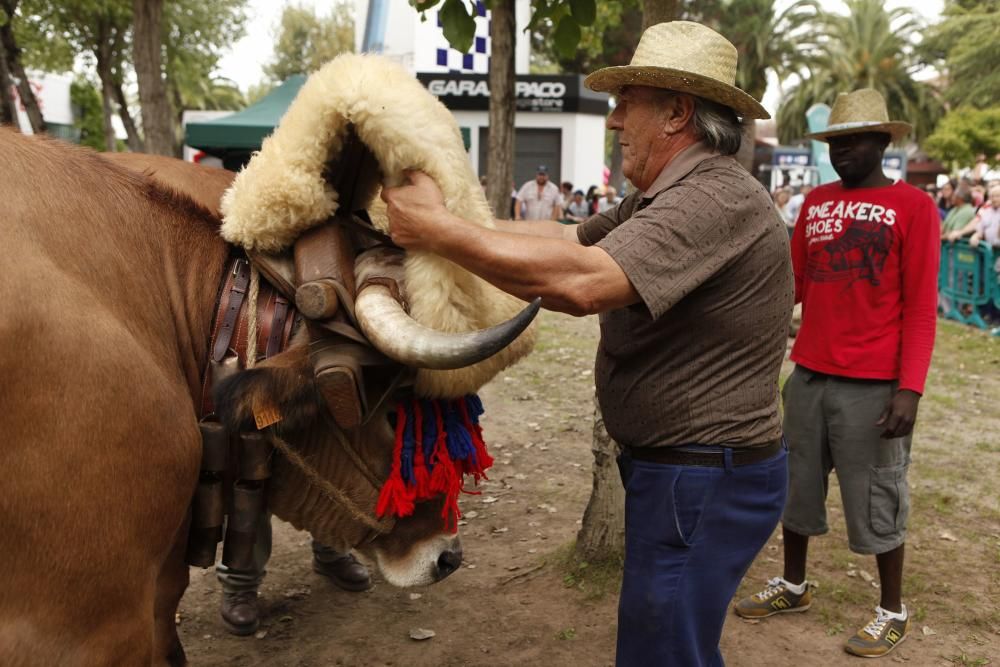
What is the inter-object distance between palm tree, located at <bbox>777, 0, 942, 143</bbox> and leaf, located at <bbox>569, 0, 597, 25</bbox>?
1555 inches

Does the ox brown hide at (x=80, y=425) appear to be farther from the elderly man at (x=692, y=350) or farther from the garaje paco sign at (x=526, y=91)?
the garaje paco sign at (x=526, y=91)

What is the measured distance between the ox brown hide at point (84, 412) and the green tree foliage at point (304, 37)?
46.3 metres

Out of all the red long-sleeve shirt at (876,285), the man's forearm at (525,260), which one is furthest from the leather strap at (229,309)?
the red long-sleeve shirt at (876,285)

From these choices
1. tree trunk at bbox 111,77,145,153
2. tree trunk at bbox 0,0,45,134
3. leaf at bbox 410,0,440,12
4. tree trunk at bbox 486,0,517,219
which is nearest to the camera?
leaf at bbox 410,0,440,12

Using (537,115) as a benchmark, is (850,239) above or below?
below

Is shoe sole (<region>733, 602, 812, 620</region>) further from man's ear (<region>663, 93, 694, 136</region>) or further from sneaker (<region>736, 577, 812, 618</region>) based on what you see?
man's ear (<region>663, 93, 694, 136</region>)

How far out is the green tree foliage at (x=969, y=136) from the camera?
1137 inches

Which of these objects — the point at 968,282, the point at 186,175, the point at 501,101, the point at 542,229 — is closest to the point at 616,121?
the point at 542,229

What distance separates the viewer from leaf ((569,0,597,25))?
3.55 metres

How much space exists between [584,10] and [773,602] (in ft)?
8.97

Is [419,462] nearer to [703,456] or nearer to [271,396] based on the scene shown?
[271,396]

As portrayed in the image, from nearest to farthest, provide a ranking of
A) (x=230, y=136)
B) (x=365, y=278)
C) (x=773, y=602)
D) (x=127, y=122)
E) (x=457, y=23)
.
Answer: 1. (x=365, y=278)
2. (x=457, y=23)
3. (x=773, y=602)
4. (x=230, y=136)
5. (x=127, y=122)

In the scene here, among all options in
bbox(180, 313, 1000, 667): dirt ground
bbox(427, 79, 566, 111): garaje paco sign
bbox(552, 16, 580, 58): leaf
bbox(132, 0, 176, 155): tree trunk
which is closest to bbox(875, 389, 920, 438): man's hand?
bbox(180, 313, 1000, 667): dirt ground

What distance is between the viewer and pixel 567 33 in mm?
3674
